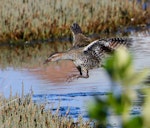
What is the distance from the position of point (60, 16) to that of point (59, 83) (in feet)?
18.5

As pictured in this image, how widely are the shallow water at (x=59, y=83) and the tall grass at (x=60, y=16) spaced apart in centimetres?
268

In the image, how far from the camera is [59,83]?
10.4 metres

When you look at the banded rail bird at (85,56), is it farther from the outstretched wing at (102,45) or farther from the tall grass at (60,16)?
the tall grass at (60,16)

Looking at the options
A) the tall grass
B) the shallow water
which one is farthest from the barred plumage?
the tall grass

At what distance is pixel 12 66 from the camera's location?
1234 cm

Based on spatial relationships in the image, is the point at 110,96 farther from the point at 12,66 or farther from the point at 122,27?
the point at 122,27

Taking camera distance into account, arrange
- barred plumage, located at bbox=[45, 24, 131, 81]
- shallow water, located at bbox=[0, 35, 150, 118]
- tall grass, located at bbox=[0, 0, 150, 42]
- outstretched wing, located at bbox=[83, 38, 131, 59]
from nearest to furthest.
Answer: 1. outstretched wing, located at bbox=[83, 38, 131, 59]
2. barred plumage, located at bbox=[45, 24, 131, 81]
3. shallow water, located at bbox=[0, 35, 150, 118]
4. tall grass, located at bbox=[0, 0, 150, 42]

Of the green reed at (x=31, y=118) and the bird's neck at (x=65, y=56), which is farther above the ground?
the bird's neck at (x=65, y=56)

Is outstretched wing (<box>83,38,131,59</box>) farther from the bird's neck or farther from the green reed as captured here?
the green reed

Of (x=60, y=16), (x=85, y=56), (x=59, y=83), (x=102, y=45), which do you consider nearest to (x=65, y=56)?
(x=85, y=56)

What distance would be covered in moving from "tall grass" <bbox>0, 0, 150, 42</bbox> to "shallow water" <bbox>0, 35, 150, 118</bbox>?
2681 mm

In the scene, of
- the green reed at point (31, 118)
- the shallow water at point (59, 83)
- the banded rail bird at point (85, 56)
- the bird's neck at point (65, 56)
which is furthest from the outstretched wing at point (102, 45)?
the green reed at point (31, 118)

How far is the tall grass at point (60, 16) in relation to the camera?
15.2 metres

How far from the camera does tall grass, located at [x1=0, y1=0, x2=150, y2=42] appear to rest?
15.2 metres
